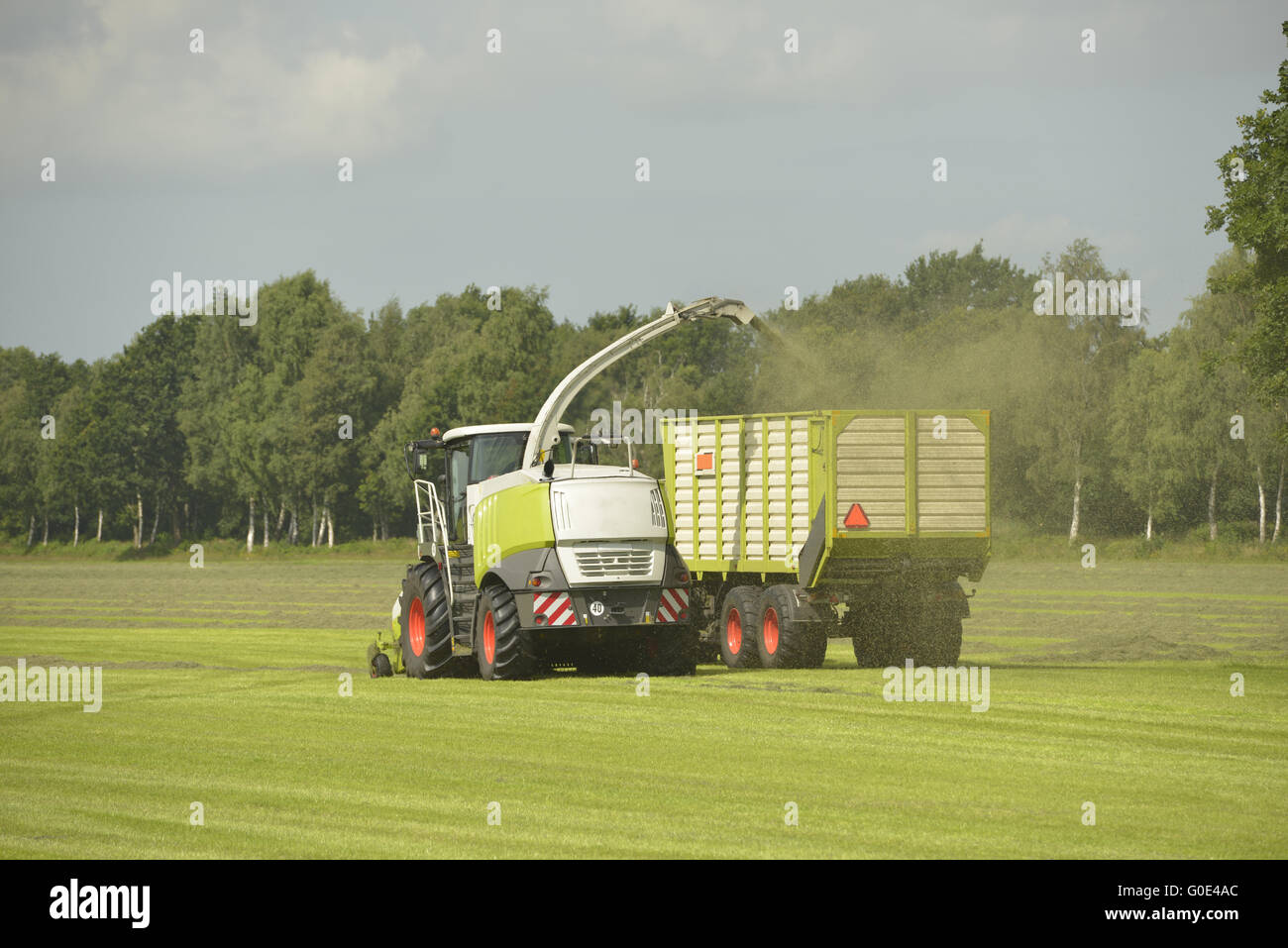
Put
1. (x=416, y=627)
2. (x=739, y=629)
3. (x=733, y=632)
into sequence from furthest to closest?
(x=733, y=632)
(x=739, y=629)
(x=416, y=627)

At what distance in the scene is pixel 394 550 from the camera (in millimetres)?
91500

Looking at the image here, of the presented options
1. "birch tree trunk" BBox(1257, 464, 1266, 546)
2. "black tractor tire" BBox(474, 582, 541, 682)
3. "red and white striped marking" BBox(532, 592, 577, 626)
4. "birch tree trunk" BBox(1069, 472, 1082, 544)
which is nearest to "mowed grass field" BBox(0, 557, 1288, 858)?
"black tractor tire" BBox(474, 582, 541, 682)

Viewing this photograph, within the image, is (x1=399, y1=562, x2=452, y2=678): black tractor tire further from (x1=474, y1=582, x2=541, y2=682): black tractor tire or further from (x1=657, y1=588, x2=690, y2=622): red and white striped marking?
(x1=657, y1=588, x2=690, y2=622): red and white striped marking

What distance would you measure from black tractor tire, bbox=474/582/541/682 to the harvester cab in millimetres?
18

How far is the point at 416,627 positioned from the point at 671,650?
12.4ft

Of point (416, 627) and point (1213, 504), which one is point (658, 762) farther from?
point (1213, 504)

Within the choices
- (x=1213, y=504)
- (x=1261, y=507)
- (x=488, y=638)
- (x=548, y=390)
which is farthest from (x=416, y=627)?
(x=548, y=390)

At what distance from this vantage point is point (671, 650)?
22047 mm

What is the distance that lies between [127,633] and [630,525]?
597 inches

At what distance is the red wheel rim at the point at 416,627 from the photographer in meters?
22.8
